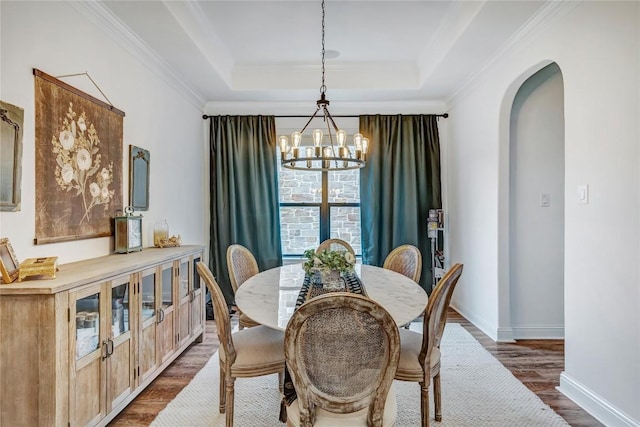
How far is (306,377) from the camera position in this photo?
140 centimetres

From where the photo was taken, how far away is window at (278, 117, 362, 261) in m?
4.89

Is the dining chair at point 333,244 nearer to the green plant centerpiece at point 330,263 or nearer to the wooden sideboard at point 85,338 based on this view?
the green plant centerpiece at point 330,263

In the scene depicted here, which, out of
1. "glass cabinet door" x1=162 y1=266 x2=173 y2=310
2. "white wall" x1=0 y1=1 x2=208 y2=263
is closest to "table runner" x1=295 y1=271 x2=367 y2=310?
"glass cabinet door" x1=162 y1=266 x2=173 y2=310

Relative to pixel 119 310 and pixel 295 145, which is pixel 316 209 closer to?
pixel 295 145

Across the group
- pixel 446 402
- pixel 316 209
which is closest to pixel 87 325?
pixel 446 402

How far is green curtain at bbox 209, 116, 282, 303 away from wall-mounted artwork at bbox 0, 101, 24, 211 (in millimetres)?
2803

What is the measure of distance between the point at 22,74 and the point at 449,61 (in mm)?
3242

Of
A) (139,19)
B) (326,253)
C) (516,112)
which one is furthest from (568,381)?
(139,19)

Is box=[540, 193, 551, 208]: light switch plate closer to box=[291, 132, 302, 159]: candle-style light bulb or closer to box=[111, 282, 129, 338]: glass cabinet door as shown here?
box=[291, 132, 302, 159]: candle-style light bulb

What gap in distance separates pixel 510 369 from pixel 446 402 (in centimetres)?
81

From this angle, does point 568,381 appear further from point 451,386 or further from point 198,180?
point 198,180

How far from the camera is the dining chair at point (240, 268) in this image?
2.66 m

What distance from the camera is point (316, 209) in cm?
491

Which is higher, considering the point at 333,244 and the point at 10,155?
the point at 10,155
